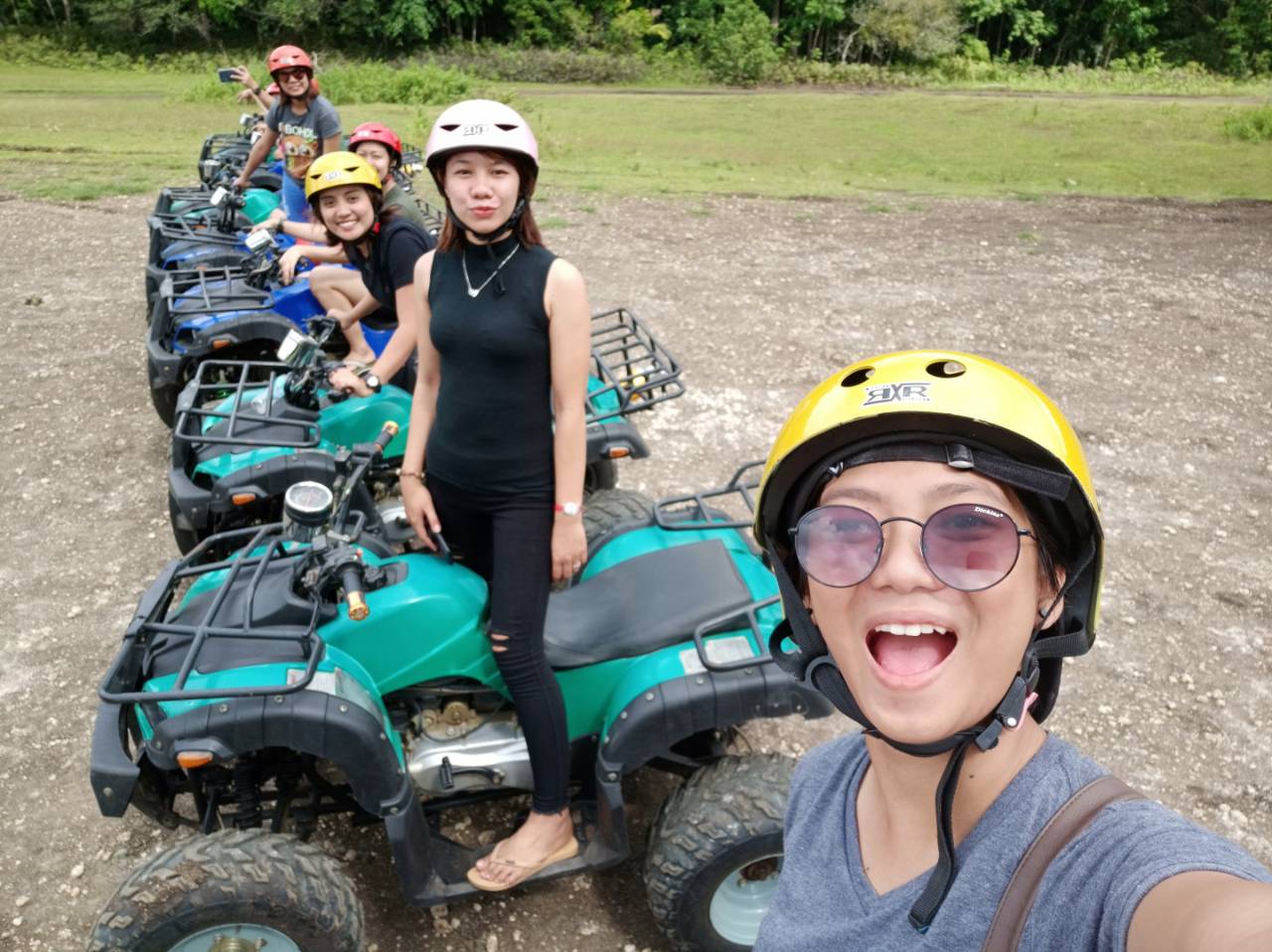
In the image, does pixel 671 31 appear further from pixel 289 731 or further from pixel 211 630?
pixel 289 731

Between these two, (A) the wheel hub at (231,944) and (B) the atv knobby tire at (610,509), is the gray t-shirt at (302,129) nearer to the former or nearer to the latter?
(B) the atv knobby tire at (610,509)

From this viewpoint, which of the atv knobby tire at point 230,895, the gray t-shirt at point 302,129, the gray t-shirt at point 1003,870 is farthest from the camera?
the gray t-shirt at point 302,129

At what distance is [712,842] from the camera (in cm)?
277

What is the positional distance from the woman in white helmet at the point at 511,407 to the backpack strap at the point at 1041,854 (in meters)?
1.87

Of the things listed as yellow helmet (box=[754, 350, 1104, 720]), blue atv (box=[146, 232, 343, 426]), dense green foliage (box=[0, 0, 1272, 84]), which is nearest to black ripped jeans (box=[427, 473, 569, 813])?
yellow helmet (box=[754, 350, 1104, 720])

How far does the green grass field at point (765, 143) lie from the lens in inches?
576

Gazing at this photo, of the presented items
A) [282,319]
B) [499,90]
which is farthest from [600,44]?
[282,319]

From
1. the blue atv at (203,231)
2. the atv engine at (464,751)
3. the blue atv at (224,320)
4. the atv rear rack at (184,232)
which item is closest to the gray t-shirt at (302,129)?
the blue atv at (224,320)

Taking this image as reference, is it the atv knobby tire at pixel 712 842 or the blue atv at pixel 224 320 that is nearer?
the atv knobby tire at pixel 712 842

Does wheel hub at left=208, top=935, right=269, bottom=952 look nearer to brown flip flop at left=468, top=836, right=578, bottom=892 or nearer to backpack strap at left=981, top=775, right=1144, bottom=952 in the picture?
brown flip flop at left=468, top=836, right=578, bottom=892

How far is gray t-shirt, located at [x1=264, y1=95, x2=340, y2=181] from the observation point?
6020mm

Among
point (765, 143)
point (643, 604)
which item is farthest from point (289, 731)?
point (765, 143)

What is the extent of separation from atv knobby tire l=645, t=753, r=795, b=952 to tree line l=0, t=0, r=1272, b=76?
33.3m

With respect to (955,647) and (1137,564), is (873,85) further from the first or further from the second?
(955,647)
